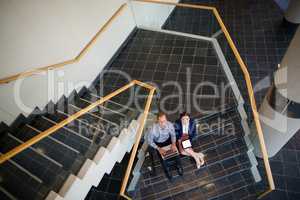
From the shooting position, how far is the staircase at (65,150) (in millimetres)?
3891

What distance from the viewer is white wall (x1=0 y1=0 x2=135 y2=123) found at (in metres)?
4.57

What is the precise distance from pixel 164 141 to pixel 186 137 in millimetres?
460

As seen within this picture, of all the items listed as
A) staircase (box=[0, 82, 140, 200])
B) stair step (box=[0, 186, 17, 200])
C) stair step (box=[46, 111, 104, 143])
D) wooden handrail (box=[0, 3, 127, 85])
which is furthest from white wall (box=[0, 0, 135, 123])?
stair step (box=[0, 186, 17, 200])

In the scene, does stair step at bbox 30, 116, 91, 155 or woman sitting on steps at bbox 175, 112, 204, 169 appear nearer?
stair step at bbox 30, 116, 91, 155

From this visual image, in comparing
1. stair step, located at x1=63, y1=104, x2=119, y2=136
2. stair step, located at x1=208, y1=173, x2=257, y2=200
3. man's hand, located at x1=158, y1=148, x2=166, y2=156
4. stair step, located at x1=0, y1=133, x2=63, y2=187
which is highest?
stair step, located at x1=208, y1=173, x2=257, y2=200

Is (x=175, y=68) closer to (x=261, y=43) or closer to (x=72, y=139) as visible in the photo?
(x=261, y=43)

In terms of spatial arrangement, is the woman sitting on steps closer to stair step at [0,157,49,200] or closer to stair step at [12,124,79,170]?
stair step at [12,124,79,170]

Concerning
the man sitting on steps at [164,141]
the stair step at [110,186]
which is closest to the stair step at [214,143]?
the man sitting on steps at [164,141]

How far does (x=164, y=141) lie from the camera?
502 centimetres

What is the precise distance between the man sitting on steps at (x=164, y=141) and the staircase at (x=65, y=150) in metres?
0.56

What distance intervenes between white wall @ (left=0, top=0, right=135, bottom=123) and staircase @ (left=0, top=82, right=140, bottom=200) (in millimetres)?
375

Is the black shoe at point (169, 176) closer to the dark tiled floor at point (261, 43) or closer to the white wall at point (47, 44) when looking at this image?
the dark tiled floor at point (261, 43)

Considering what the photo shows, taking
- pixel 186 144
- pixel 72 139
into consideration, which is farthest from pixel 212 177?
pixel 72 139

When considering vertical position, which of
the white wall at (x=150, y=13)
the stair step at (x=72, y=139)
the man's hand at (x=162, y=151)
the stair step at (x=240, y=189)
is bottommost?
the stair step at (x=72, y=139)
